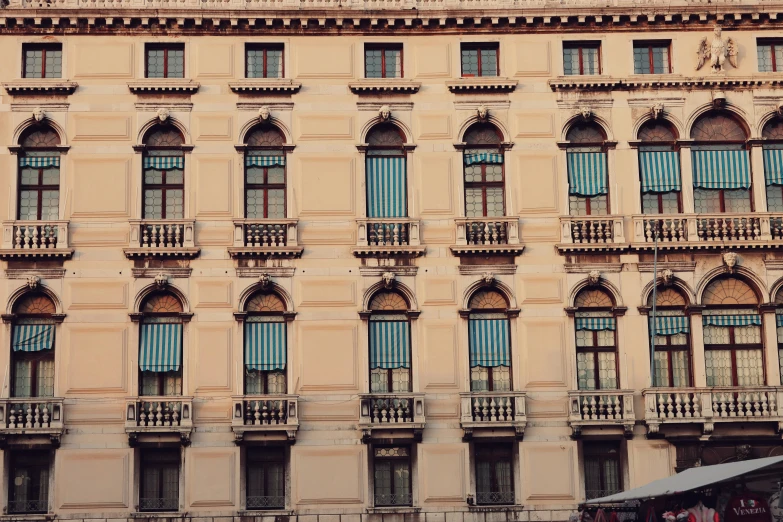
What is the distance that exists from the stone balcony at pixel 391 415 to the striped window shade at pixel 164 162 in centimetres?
Answer: 864

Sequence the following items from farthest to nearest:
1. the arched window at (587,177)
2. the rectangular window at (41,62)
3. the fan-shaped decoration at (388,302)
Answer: the rectangular window at (41,62), the arched window at (587,177), the fan-shaped decoration at (388,302)

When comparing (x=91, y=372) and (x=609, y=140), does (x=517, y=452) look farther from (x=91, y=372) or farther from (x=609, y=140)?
(x=91, y=372)

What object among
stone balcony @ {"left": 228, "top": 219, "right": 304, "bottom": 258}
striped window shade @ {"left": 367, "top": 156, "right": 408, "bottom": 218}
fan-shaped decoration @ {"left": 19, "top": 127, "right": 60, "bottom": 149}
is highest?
fan-shaped decoration @ {"left": 19, "top": 127, "right": 60, "bottom": 149}

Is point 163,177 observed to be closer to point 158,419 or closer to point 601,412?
point 158,419

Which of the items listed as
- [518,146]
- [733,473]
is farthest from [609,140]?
[733,473]

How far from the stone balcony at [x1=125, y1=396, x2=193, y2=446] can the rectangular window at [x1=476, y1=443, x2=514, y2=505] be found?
816cm

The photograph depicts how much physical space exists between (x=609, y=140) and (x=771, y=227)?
17.4ft

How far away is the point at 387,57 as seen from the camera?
136 feet

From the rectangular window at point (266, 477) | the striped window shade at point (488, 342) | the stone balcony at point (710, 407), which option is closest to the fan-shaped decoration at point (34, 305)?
the rectangular window at point (266, 477)

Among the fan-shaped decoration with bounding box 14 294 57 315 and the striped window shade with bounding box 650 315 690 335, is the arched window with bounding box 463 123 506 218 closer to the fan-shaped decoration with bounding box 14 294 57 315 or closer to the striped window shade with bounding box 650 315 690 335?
the striped window shade with bounding box 650 315 690 335

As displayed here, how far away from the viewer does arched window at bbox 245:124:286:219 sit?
133ft

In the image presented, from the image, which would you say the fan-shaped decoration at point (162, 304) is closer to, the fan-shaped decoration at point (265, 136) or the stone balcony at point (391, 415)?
the fan-shaped decoration at point (265, 136)

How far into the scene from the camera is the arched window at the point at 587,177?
133 feet

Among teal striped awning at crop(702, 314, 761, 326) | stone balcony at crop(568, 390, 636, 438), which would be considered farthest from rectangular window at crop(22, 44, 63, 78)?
teal striped awning at crop(702, 314, 761, 326)
